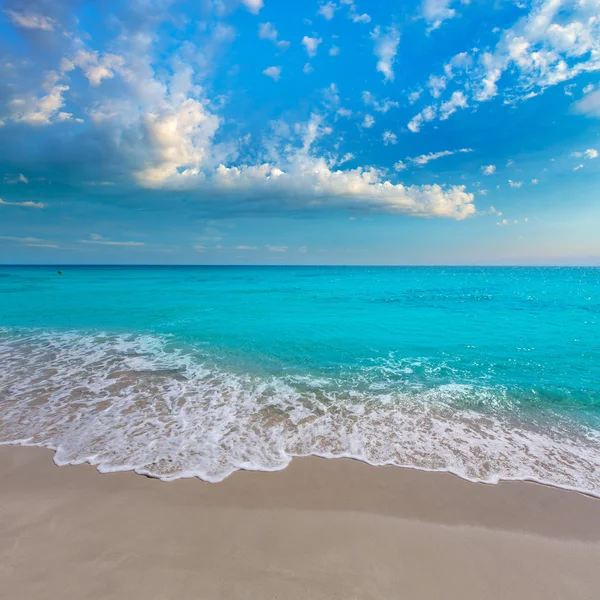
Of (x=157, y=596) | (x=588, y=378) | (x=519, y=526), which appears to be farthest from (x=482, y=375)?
(x=157, y=596)


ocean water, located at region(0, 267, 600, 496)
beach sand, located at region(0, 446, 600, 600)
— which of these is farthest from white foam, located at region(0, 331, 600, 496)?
beach sand, located at region(0, 446, 600, 600)

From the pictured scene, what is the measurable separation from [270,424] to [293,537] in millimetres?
3286

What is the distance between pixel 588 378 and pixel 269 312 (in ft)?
63.6

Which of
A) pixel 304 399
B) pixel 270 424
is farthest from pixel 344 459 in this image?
pixel 304 399

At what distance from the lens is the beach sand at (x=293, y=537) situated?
143 inches

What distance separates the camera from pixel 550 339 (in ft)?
54.5

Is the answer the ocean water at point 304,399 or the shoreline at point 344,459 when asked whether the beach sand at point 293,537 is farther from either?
the ocean water at point 304,399

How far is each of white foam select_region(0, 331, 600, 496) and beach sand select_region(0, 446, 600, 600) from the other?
0.52 m

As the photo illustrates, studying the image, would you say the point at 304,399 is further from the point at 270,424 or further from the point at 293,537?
the point at 293,537

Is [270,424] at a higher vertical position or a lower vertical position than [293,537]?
lower

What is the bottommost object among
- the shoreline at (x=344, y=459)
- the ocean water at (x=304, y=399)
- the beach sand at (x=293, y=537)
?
the ocean water at (x=304, y=399)

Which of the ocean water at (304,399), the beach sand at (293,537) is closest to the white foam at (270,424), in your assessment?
the ocean water at (304,399)

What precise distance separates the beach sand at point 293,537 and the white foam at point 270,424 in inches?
20.5

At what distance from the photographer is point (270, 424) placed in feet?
24.7
